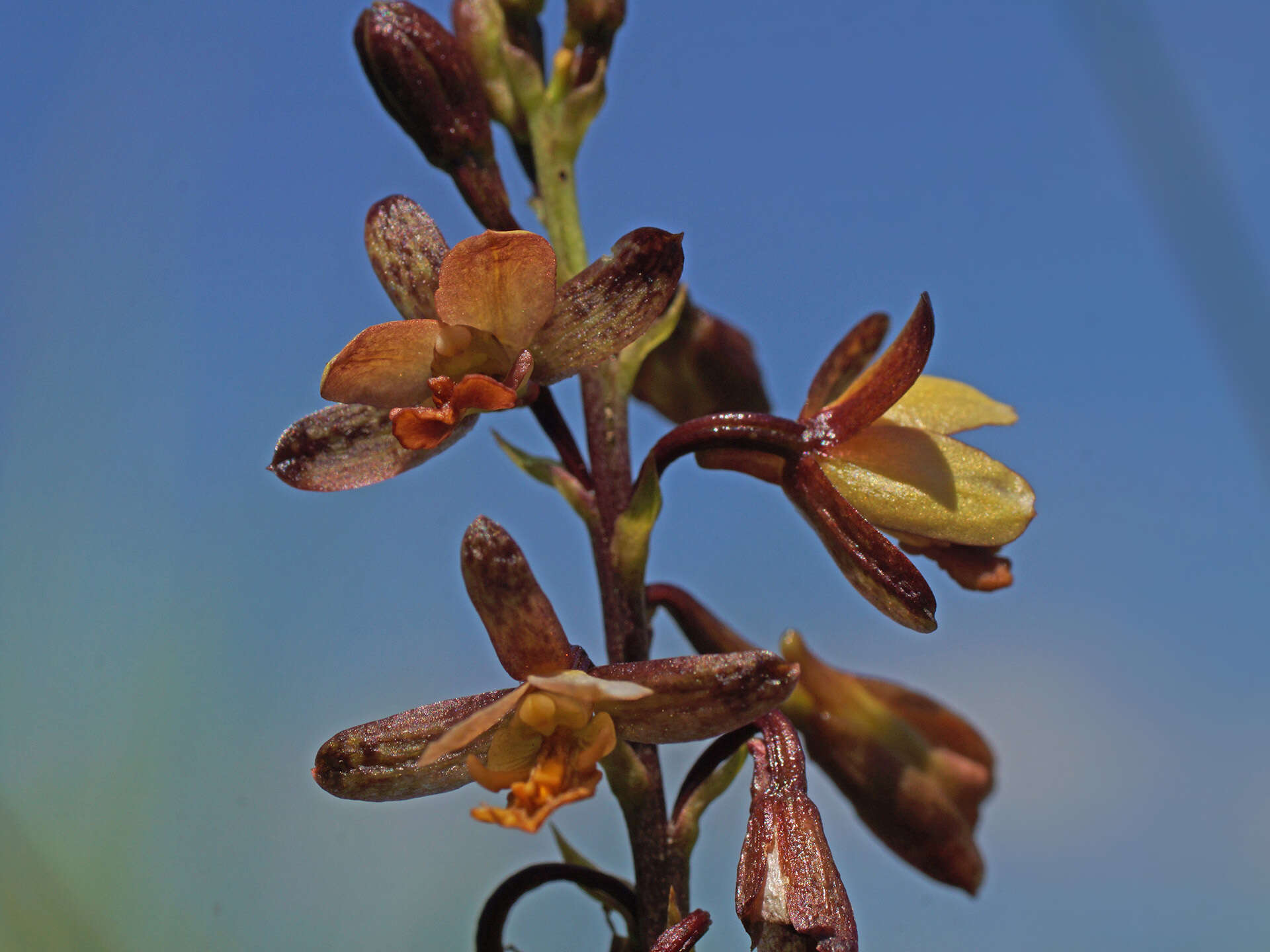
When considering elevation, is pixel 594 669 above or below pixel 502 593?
below

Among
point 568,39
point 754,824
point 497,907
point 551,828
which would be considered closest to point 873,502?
point 754,824

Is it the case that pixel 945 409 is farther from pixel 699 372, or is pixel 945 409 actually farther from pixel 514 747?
pixel 514 747

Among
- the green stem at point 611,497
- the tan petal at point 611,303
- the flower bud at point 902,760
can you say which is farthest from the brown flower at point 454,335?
the flower bud at point 902,760

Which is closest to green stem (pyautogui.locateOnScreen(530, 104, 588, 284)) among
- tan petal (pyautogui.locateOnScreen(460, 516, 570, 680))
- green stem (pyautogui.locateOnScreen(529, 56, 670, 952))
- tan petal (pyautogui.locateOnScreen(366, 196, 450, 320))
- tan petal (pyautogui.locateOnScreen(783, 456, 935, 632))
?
green stem (pyautogui.locateOnScreen(529, 56, 670, 952))

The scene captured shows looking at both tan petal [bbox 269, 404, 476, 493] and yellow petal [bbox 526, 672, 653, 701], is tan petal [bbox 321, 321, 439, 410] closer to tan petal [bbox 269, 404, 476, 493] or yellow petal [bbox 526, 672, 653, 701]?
tan petal [bbox 269, 404, 476, 493]

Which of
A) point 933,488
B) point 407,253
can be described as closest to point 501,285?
point 407,253

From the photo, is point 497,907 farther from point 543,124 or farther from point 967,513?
point 543,124
